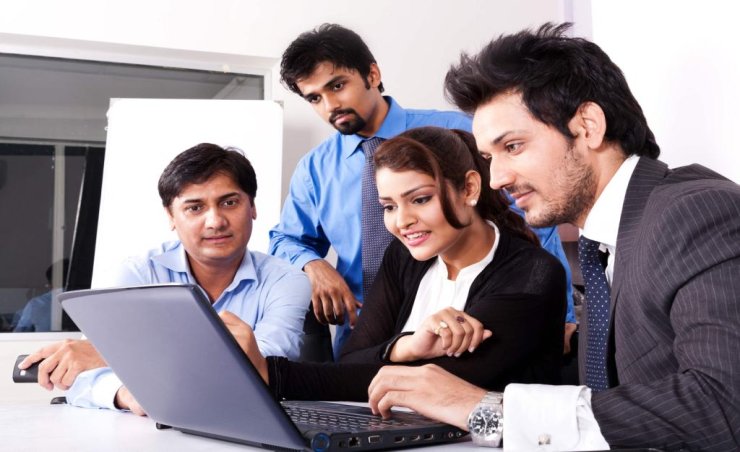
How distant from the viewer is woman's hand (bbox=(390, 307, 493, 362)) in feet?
4.81

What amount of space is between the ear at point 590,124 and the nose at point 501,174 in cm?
12

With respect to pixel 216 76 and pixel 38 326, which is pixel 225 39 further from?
pixel 38 326

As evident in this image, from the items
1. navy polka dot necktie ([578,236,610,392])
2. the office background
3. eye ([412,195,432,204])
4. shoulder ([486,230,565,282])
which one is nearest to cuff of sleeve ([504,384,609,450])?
navy polka dot necktie ([578,236,610,392])

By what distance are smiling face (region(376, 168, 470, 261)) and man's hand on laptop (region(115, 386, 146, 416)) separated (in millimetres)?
742

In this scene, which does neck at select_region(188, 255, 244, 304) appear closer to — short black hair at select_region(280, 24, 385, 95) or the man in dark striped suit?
short black hair at select_region(280, 24, 385, 95)

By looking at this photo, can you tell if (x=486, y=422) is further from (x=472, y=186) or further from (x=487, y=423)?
(x=472, y=186)

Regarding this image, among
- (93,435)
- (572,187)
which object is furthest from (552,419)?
(93,435)

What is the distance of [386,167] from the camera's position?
6.56 ft

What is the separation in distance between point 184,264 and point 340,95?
86 centimetres

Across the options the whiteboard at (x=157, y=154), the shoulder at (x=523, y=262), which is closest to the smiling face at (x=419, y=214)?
the shoulder at (x=523, y=262)

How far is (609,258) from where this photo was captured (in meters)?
1.33

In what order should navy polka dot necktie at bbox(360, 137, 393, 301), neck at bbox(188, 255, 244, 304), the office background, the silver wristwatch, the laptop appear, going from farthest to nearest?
the office background → navy polka dot necktie at bbox(360, 137, 393, 301) → neck at bbox(188, 255, 244, 304) → the silver wristwatch → the laptop

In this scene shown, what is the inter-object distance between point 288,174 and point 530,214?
263 cm

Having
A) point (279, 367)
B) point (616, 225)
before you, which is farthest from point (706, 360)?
point (279, 367)
